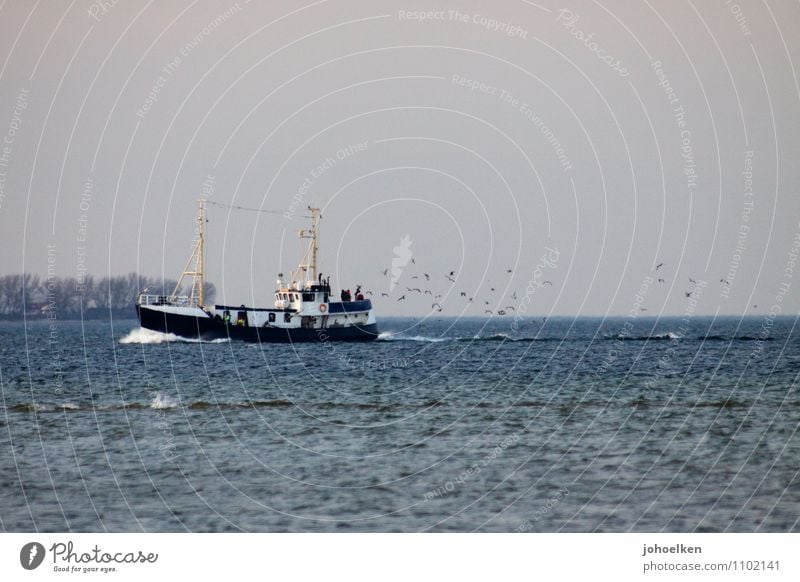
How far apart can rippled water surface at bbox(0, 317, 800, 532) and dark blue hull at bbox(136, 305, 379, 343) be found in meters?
40.6

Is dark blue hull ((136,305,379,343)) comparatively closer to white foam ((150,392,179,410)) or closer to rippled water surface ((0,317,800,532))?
rippled water surface ((0,317,800,532))

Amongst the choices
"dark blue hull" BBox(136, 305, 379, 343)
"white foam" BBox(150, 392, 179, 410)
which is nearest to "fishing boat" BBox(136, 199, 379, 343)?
"dark blue hull" BBox(136, 305, 379, 343)

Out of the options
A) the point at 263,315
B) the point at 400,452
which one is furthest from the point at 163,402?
the point at 263,315

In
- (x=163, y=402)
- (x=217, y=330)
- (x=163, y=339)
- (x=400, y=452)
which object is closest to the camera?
(x=400, y=452)

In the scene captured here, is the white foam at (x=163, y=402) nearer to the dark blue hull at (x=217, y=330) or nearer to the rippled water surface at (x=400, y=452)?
the rippled water surface at (x=400, y=452)

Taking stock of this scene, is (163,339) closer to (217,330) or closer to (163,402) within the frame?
(217,330)

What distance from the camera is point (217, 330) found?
357 feet

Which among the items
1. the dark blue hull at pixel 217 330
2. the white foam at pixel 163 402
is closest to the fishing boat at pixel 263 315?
the dark blue hull at pixel 217 330

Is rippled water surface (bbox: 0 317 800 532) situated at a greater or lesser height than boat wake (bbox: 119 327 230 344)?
lesser

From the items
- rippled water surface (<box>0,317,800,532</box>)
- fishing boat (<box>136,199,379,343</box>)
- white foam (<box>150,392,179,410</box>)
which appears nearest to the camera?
rippled water surface (<box>0,317,800,532</box>)

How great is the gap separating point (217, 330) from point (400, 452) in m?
Result: 78.2

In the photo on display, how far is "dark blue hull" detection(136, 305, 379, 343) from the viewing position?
4188 inches

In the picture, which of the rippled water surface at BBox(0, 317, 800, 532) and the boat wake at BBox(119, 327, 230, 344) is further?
the boat wake at BBox(119, 327, 230, 344)

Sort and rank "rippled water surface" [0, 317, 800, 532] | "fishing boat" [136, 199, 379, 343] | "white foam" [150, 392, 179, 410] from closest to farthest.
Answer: "rippled water surface" [0, 317, 800, 532], "white foam" [150, 392, 179, 410], "fishing boat" [136, 199, 379, 343]
